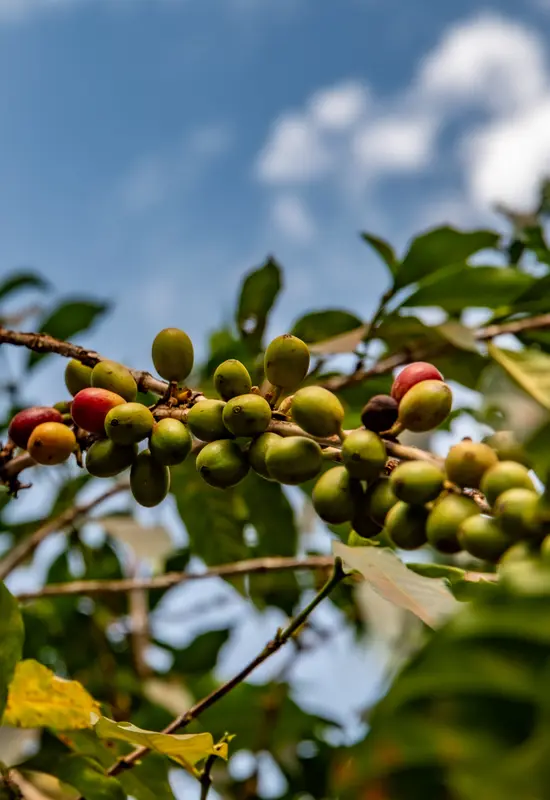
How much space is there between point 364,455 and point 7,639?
882mm

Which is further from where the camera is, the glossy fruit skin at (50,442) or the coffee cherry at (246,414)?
the glossy fruit skin at (50,442)

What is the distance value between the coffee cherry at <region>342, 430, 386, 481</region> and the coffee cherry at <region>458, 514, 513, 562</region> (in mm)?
176

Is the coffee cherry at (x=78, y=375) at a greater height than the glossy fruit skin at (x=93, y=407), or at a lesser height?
greater

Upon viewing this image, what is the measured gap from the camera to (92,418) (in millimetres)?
1316

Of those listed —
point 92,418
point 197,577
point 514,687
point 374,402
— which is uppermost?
point 92,418

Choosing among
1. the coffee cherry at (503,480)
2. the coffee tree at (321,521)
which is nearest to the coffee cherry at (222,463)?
the coffee tree at (321,521)

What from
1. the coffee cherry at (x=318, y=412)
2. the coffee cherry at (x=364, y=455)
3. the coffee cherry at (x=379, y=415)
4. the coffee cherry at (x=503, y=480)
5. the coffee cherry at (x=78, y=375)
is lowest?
the coffee cherry at (x=503, y=480)

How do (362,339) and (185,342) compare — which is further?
(362,339)

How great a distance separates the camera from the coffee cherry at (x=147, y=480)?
4.24 ft

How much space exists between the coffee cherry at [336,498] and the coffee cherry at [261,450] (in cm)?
12

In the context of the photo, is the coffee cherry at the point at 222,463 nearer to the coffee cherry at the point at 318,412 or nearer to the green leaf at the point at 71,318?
the coffee cherry at the point at 318,412

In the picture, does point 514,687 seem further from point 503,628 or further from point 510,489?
point 510,489

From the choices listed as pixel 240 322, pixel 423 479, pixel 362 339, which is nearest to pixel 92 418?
pixel 423 479

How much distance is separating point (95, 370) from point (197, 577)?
1.29 meters
